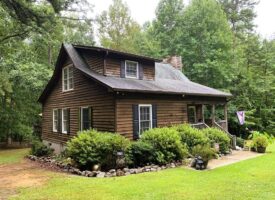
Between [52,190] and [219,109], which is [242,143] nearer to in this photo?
[219,109]

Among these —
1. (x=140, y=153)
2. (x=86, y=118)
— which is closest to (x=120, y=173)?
(x=140, y=153)

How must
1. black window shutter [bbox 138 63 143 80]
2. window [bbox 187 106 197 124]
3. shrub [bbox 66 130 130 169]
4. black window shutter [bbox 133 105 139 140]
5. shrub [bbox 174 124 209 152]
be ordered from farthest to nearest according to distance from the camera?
window [bbox 187 106 197 124] < black window shutter [bbox 138 63 143 80] < shrub [bbox 174 124 209 152] < black window shutter [bbox 133 105 139 140] < shrub [bbox 66 130 130 169]

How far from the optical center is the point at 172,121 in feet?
48.1

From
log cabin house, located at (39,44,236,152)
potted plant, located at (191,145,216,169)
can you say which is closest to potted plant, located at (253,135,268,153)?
log cabin house, located at (39,44,236,152)

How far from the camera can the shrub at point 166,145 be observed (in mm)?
11227

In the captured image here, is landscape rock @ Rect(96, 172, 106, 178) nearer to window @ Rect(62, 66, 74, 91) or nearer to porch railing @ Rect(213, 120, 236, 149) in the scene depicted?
window @ Rect(62, 66, 74, 91)

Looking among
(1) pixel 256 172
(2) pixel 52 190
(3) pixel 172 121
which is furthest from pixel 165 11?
(2) pixel 52 190

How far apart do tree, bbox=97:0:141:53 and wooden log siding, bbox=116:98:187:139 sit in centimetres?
1738

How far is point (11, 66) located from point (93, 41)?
54.3 ft

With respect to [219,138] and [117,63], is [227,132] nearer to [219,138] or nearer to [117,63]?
[219,138]

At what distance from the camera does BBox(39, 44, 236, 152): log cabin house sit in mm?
12336

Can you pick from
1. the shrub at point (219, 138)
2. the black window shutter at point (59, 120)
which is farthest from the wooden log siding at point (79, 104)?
the shrub at point (219, 138)

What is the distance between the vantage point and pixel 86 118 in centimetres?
1421

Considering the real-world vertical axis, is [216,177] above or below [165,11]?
below
